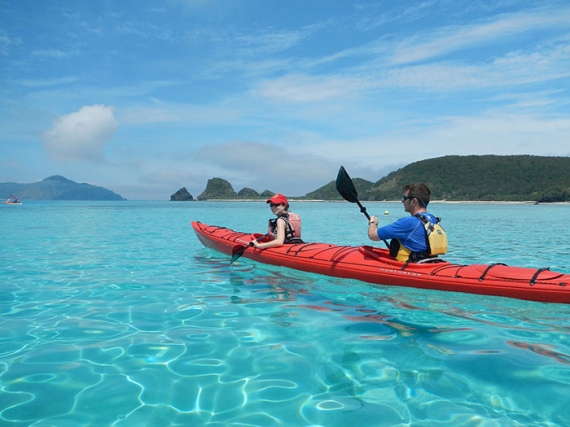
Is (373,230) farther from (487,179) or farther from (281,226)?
(487,179)

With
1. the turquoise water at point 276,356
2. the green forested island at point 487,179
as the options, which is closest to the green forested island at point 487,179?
the green forested island at point 487,179

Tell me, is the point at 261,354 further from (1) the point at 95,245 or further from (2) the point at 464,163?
(2) the point at 464,163

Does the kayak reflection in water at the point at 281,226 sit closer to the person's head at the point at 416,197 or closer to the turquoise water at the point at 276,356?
the turquoise water at the point at 276,356

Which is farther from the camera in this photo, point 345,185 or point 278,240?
point 345,185

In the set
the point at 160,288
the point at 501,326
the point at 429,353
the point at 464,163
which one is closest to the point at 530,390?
the point at 429,353

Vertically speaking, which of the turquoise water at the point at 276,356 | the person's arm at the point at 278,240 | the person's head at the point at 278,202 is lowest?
the turquoise water at the point at 276,356

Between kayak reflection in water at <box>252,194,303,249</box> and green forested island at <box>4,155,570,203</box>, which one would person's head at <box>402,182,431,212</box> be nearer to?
kayak reflection in water at <box>252,194,303,249</box>

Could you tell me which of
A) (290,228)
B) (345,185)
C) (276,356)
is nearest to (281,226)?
(290,228)

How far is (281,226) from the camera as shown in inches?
354

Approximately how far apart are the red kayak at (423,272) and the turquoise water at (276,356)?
0.15 meters

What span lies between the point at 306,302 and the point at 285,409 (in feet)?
10.3

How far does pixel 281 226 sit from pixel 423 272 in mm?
3295

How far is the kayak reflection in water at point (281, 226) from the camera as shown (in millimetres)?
8758

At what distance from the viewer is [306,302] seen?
6.37 m
